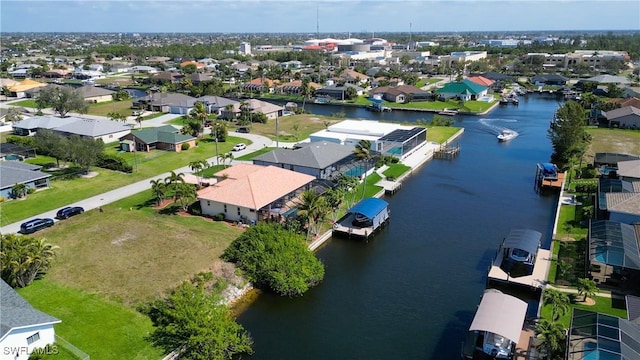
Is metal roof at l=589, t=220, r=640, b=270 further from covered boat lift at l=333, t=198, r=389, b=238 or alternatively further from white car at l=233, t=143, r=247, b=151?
white car at l=233, t=143, r=247, b=151

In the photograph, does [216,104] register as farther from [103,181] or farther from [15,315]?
[15,315]

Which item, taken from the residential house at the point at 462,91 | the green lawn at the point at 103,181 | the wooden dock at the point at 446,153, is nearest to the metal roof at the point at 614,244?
the wooden dock at the point at 446,153

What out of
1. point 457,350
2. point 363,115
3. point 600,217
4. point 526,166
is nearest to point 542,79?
point 363,115

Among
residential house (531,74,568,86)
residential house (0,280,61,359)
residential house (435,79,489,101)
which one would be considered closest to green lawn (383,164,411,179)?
residential house (0,280,61,359)

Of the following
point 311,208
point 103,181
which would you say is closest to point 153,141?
point 103,181

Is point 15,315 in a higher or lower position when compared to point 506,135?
higher

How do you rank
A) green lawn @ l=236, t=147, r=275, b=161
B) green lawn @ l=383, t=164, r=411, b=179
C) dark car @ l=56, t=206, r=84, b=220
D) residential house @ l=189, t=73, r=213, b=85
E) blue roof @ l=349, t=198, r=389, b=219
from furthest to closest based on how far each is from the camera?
residential house @ l=189, t=73, r=213, b=85 < green lawn @ l=236, t=147, r=275, b=161 < green lawn @ l=383, t=164, r=411, b=179 < dark car @ l=56, t=206, r=84, b=220 < blue roof @ l=349, t=198, r=389, b=219

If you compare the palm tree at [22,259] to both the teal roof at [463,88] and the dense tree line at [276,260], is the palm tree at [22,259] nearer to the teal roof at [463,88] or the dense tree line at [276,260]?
the dense tree line at [276,260]

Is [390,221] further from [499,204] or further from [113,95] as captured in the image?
[113,95]
